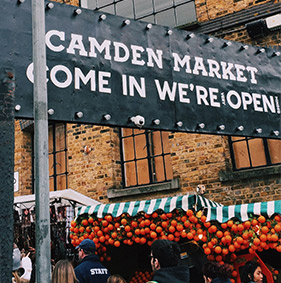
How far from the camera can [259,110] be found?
15.9ft

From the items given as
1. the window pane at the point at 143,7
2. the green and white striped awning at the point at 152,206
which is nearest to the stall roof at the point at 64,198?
the green and white striped awning at the point at 152,206

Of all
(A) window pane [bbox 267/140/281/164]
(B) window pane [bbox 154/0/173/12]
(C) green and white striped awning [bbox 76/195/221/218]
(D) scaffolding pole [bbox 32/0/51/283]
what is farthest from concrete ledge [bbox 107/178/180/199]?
(D) scaffolding pole [bbox 32/0/51/283]

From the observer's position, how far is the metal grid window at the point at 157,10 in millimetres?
9375

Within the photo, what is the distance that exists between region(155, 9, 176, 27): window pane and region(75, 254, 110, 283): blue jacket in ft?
21.3

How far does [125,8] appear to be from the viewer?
1012cm

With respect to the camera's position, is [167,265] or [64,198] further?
[64,198]

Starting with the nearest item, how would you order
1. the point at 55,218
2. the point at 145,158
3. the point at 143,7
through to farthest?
the point at 55,218, the point at 145,158, the point at 143,7

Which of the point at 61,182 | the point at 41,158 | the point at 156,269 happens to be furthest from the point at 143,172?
the point at 41,158

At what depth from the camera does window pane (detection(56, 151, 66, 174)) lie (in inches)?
394

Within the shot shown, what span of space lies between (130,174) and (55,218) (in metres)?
2.15

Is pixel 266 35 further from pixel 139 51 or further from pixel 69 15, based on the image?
pixel 69 15

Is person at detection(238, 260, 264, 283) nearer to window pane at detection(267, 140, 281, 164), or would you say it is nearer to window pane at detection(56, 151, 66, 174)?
window pane at detection(267, 140, 281, 164)

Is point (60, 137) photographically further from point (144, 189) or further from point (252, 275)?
point (252, 275)

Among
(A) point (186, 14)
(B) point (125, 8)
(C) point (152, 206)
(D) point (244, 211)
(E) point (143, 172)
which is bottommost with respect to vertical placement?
(D) point (244, 211)
